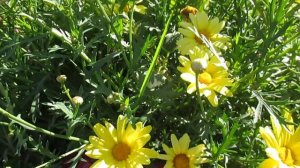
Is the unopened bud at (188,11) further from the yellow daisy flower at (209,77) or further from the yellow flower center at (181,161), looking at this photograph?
the yellow flower center at (181,161)

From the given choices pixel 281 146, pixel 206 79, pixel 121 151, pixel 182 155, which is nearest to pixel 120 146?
pixel 121 151

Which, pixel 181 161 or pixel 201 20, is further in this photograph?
pixel 201 20

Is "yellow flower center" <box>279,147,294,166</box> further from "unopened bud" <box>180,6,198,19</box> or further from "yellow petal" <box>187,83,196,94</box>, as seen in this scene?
"unopened bud" <box>180,6,198,19</box>

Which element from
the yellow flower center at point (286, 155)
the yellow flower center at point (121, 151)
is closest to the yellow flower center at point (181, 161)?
the yellow flower center at point (121, 151)

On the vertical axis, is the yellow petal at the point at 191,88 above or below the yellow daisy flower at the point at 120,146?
above

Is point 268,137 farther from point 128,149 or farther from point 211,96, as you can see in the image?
point 128,149

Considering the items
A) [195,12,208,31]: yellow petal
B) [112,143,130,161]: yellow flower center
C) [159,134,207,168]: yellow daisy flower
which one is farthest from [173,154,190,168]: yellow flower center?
[195,12,208,31]: yellow petal
